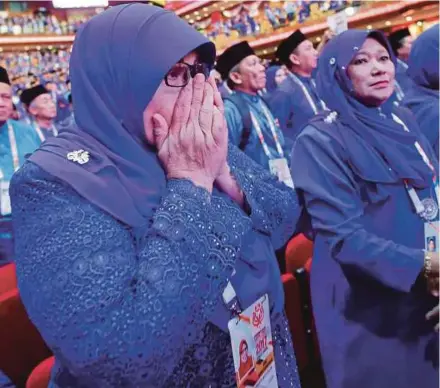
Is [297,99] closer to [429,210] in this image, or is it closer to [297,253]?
[297,253]

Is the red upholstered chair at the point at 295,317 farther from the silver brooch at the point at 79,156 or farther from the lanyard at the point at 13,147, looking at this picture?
the lanyard at the point at 13,147

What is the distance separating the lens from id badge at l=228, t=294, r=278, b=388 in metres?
0.93

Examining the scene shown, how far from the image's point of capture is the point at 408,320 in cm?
176

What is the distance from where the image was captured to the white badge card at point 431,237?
169 centimetres

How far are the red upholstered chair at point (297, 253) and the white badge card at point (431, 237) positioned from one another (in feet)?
2.02

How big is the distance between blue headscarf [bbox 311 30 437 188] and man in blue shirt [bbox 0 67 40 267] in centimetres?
182

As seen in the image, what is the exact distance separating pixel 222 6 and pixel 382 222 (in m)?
14.2

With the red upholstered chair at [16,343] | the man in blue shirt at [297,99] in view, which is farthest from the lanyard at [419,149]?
the man in blue shirt at [297,99]

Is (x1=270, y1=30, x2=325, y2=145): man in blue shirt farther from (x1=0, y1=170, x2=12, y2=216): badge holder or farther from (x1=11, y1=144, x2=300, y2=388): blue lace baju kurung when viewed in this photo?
(x1=11, y1=144, x2=300, y2=388): blue lace baju kurung

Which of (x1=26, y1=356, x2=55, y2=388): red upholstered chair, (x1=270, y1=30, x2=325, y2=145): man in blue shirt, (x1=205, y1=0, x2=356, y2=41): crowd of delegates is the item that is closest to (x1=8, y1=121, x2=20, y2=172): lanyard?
(x1=26, y1=356, x2=55, y2=388): red upholstered chair

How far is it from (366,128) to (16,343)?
1.28 m

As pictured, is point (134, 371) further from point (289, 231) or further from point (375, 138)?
point (375, 138)

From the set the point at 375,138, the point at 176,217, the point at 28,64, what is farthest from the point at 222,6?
the point at 176,217

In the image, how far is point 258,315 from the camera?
98cm
